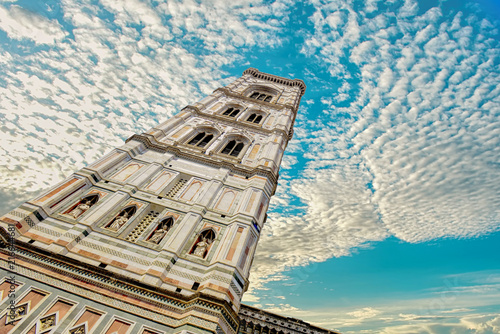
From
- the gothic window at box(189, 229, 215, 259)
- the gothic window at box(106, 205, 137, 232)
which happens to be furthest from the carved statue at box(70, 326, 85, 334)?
the gothic window at box(189, 229, 215, 259)

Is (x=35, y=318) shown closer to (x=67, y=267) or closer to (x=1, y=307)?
(x=1, y=307)

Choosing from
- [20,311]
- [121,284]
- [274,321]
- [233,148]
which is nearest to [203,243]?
[121,284]

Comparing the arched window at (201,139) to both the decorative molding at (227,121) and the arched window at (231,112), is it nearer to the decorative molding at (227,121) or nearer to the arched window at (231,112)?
the decorative molding at (227,121)

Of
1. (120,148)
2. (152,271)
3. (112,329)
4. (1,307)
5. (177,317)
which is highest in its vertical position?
(120,148)

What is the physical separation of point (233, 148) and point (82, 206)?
31.6 ft

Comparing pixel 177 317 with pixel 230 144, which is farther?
pixel 230 144

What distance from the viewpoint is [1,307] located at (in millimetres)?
7312

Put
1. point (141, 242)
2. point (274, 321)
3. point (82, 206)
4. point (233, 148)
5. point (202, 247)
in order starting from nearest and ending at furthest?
point (141, 242) → point (202, 247) → point (82, 206) → point (274, 321) → point (233, 148)

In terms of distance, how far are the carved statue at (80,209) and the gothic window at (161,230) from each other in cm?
294

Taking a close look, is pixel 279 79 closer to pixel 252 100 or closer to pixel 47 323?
pixel 252 100

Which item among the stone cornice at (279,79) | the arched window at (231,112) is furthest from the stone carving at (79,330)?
the stone cornice at (279,79)

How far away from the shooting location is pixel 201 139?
1873cm

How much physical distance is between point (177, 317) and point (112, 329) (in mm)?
1708

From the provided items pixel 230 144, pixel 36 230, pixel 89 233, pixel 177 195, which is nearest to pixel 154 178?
pixel 177 195
